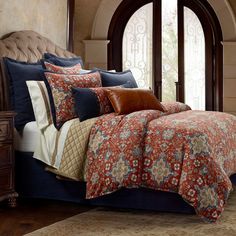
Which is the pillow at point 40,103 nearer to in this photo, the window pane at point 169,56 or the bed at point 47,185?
the bed at point 47,185

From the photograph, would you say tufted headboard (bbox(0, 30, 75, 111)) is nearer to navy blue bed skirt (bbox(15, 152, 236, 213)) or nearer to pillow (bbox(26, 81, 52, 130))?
pillow (bbox(26, 81, 52, 130))

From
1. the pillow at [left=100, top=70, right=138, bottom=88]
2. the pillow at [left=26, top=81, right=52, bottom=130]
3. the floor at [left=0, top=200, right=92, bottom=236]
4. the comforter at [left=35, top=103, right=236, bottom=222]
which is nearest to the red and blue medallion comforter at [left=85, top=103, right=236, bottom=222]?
the comforter at [left=35, top=103, right=236, bottom=222]

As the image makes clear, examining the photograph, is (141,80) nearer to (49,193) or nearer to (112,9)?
(112,9)

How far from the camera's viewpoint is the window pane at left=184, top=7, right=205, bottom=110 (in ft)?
22.5

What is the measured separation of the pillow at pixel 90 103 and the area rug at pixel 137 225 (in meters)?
0.67

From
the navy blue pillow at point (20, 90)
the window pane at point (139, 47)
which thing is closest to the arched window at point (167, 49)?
the window pane at point (139, 47)

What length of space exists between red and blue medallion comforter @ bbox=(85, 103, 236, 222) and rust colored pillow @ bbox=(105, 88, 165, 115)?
0.19m

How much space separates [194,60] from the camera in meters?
6.88

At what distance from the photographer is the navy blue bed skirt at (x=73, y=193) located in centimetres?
318

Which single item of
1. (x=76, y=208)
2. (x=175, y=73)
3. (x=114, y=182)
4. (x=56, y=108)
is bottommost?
(x=76, y=208)

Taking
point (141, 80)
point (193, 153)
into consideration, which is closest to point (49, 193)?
point (193, 153)

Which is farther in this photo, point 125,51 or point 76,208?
point 125,51

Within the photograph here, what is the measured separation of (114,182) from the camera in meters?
3.14

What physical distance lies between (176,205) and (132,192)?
0.30m
